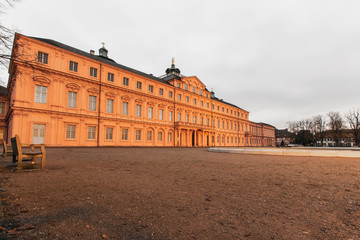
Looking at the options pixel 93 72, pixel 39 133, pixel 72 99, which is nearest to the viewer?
pixel 39 133

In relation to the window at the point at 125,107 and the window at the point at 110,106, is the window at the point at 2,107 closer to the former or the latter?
the window at the point at 110,106

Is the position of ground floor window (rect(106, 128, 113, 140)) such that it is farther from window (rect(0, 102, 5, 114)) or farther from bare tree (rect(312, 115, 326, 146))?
bare tree (rect(312, 115, 326, 146))

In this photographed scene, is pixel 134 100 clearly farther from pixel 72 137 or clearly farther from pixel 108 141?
pixel 72 137

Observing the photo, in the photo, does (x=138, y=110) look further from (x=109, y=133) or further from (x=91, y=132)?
(x=91, y=132)

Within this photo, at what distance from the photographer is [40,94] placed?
2150 centimetres

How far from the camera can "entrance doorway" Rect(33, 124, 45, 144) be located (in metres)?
20.7

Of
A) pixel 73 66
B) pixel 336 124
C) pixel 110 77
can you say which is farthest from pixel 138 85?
pixel 336 124

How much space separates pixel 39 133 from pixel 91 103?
23.6 feet

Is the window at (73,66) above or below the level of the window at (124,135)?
above

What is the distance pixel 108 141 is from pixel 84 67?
10.9 metres

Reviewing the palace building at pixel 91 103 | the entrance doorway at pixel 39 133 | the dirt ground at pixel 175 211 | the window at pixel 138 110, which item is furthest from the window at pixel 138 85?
the dirt ground at pixel 175 211

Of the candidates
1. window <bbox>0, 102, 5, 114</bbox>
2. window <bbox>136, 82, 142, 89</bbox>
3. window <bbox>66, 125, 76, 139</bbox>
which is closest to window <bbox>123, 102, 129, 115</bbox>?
window <bbox>136, 82, 142, 89</bbox>

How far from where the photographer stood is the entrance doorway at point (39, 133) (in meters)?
20.7

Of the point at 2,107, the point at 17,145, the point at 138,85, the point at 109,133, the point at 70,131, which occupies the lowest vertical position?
the point at 17,145
